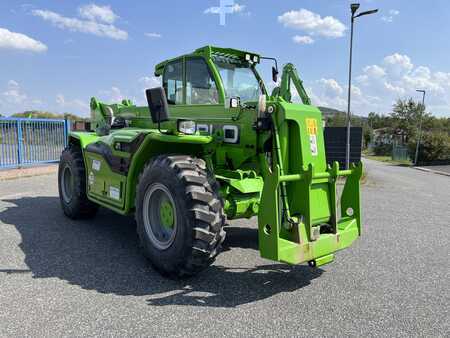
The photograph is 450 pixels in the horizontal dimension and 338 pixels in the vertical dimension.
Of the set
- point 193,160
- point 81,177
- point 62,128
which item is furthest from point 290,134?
point 62,128

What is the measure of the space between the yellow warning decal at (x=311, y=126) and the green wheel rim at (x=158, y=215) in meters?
1.70

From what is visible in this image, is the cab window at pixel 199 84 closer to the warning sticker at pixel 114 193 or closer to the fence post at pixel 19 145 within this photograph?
the warning sticker at pixel 114 193

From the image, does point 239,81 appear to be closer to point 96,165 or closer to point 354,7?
point 96,165

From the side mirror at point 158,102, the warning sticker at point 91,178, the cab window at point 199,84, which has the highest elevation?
Answer: the cab window at point 199,84

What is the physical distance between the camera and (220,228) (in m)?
3.96

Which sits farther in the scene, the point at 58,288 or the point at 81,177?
the point at 81,177

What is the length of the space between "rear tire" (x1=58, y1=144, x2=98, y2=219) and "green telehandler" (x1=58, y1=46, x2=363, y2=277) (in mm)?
478

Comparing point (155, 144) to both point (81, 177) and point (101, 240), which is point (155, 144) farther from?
point (81, 177)

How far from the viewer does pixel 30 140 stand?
1292 centimetres

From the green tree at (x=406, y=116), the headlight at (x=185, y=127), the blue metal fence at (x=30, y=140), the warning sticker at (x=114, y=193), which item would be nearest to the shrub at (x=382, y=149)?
the green tree at (x=406, y=116)

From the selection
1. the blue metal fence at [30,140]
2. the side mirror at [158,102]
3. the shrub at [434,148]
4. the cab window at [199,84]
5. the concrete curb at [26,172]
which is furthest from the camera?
the shrub at [434,148]

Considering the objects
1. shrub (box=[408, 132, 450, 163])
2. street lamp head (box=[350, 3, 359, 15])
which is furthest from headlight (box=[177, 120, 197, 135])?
shrub (box=[408, 132, 450, 163])

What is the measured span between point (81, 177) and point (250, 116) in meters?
3.09

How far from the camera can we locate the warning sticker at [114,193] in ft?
16.8
